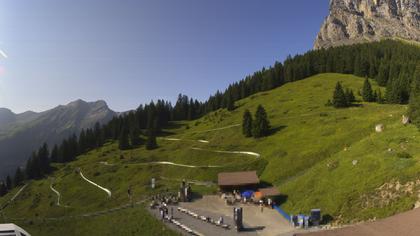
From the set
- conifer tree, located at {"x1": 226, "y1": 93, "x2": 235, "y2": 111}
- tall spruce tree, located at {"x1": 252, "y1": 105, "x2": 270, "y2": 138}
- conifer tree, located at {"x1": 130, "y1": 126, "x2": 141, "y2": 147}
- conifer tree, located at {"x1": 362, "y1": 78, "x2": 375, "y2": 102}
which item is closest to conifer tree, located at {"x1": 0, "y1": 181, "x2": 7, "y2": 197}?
conifer tree, located at {"x1": 130, "y1": 126, "x2": 141, "y2": 147}

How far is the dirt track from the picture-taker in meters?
26.8

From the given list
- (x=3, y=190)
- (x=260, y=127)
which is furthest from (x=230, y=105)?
(x=3, y=190)

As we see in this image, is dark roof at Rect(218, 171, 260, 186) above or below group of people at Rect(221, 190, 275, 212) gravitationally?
above

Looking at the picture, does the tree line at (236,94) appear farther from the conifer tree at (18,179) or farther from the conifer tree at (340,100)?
the conifer tree at (340,100)

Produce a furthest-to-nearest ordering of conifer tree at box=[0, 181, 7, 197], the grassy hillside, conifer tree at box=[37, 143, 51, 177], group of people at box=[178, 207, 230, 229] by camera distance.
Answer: conifer tree at box=[37, 143, 51, 177], conifer tree at box=[0, 181, 7, 197], the grassy hillside, group of people at box=[178, 207, 230, 229]

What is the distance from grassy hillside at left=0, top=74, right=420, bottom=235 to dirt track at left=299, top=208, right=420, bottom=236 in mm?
12033

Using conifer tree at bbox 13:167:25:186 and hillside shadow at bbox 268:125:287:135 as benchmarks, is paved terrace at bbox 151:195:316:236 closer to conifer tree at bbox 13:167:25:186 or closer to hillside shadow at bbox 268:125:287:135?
hillside shadow at bbox 268:125:287:135

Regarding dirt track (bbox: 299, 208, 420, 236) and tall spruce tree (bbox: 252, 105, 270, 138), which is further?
tall spruce tree (bbox: 252, 105, 270, 138)

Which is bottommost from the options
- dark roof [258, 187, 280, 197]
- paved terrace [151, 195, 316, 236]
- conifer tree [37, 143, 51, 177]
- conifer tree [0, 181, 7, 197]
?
conifer tree [0, 181, 7, 197]

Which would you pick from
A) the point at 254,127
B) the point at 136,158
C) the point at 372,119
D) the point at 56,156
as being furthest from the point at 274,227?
the point at 56,156

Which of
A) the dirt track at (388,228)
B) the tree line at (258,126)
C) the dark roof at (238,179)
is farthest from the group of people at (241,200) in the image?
the tree line at (258,126)

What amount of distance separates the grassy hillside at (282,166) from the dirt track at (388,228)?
12.0 meters

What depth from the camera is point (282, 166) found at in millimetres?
76125

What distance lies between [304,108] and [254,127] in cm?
2923
